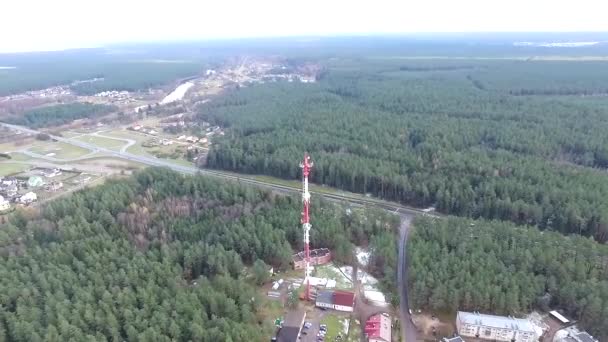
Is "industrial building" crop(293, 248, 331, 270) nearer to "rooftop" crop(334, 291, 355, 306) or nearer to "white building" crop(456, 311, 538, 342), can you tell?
"rooftop" crop(334, 291, 355, 306)

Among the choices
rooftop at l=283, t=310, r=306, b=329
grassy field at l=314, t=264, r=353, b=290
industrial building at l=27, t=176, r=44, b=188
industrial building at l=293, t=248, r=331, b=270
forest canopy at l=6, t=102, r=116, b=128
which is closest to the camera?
rooftop at l=283, t=310, r=306, b=329

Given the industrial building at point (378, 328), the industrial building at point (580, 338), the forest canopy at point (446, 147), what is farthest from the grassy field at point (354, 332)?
the forest canopy at point (446, 147)

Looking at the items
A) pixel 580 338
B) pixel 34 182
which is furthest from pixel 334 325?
pixel 34 182

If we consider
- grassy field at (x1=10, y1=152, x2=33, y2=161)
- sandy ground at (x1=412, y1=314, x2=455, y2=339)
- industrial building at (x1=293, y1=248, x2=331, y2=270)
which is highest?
grassy field at (x1=10, y1=152, x2=33, y2=161)

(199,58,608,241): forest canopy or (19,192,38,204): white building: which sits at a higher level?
(199,58,608,241): forest canopy

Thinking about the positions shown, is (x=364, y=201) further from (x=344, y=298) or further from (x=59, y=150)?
(x=59, y=150)

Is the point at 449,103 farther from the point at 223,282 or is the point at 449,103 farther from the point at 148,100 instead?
the point at 148,100

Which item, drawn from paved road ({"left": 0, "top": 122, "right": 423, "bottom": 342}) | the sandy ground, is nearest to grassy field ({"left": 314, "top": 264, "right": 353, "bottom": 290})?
paved road ({"left": 0, "top": 122, "right": 423, "bottom": 342})
